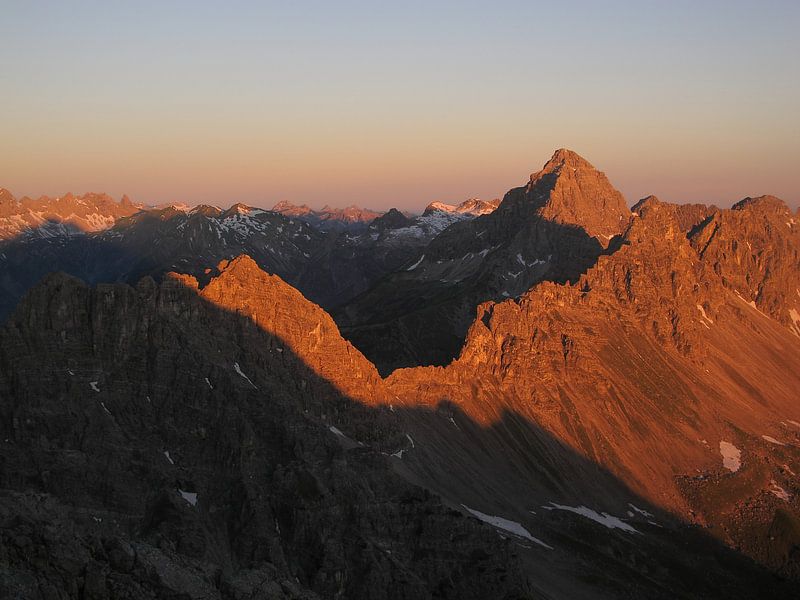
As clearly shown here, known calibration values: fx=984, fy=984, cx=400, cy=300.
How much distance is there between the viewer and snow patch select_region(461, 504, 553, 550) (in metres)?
144

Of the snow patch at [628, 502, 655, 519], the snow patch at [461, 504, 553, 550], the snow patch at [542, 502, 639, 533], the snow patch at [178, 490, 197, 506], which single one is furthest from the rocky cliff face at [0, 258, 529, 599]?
the snow patch at [628, 502, 655, 519]

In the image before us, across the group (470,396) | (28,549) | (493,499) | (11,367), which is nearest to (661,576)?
(493,499)

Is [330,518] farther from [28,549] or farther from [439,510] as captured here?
[28,549]

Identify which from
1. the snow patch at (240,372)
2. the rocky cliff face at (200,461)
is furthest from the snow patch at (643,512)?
the snow patch at (240,372)

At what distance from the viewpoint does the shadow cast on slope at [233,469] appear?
96.1 metres

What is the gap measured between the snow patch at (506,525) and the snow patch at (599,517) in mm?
20309

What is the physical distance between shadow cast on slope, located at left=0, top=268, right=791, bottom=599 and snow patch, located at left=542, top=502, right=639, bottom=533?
14.9 m

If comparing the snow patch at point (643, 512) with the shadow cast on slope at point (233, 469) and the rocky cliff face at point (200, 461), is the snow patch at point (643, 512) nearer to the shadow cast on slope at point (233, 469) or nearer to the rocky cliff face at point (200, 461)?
the shadow cast on slope at point (233, 469)

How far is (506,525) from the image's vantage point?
483 feet

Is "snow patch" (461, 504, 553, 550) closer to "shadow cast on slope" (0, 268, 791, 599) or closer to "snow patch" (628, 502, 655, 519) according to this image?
"shadow cast on slope" (0, 268, 791, 599)

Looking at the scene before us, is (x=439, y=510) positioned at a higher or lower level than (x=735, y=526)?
higher

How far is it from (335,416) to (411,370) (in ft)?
136

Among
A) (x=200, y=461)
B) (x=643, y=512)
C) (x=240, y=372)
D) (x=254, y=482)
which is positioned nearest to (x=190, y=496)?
(x=254, y=482)

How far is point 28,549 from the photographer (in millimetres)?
50688
